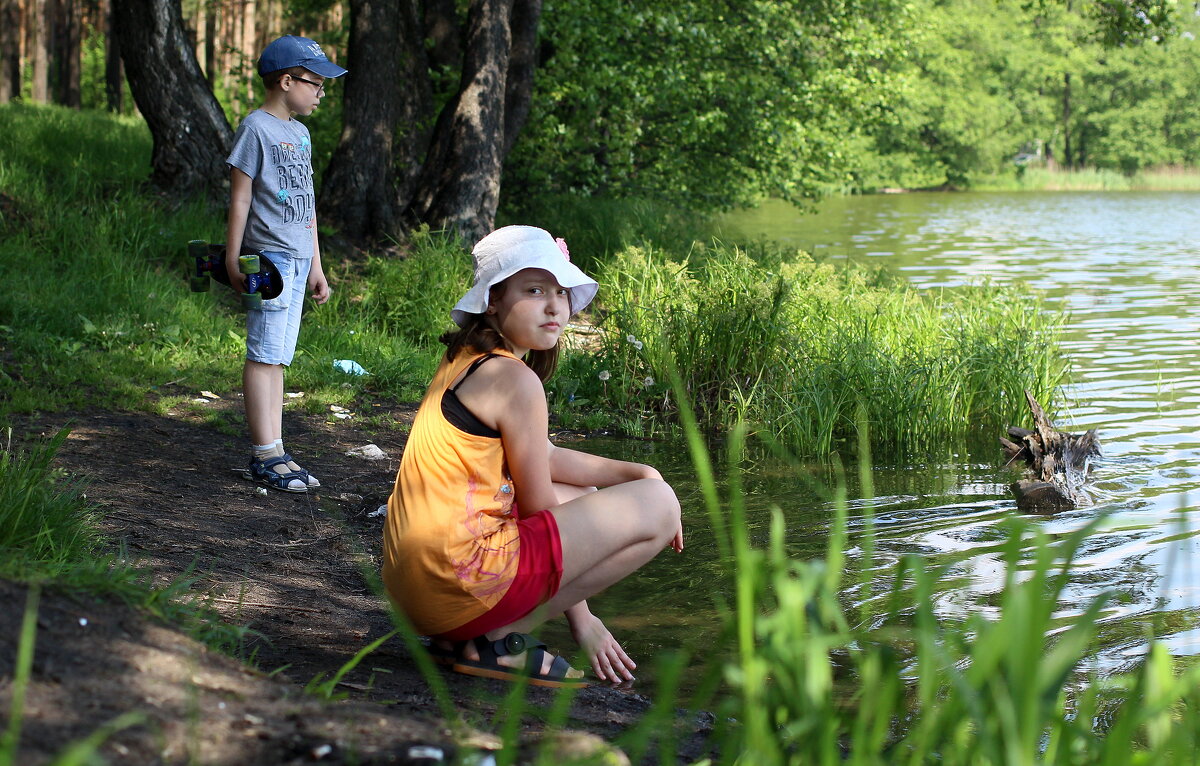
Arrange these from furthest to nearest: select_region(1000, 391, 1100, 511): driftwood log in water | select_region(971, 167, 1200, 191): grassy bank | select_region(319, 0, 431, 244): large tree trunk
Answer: select_region(971, 167, 1200, 191): grassy bank, select_region(319, 0, 431, 244): large tree trunk, select_region(1000, 391, 1100, 511): driftwood log in water

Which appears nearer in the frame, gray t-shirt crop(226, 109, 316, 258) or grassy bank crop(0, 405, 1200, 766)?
grassy bank crop(0, 405, 1200, 766)

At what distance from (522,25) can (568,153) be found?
2.36 m

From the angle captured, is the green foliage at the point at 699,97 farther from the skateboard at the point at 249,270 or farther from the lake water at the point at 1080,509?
the skateboard at the point at 249,270

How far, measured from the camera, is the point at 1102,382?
9414mm

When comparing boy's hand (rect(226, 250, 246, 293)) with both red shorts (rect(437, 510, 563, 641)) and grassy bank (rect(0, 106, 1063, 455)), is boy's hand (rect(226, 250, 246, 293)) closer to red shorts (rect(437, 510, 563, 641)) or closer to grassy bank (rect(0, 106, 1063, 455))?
grassy bank (rect(0, 106, 1063, 455))

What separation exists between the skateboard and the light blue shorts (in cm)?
6

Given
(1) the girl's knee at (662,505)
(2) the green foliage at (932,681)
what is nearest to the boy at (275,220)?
(1) the girl's knee at (662,505)

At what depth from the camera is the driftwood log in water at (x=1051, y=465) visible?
6008 mm

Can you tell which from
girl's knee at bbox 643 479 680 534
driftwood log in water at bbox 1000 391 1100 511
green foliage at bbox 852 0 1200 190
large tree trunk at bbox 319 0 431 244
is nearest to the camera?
girl's knee at bbox 643 479 680 534

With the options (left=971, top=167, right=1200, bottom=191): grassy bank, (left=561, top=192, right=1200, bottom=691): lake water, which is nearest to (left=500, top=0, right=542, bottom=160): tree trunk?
(left=561, top=192, right=1200, bottom=691): lake water

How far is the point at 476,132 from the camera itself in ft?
34.0

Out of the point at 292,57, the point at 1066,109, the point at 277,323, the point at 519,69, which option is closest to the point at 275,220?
the point at 277,323

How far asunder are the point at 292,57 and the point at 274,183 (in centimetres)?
56

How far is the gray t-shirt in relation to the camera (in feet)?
17.3
